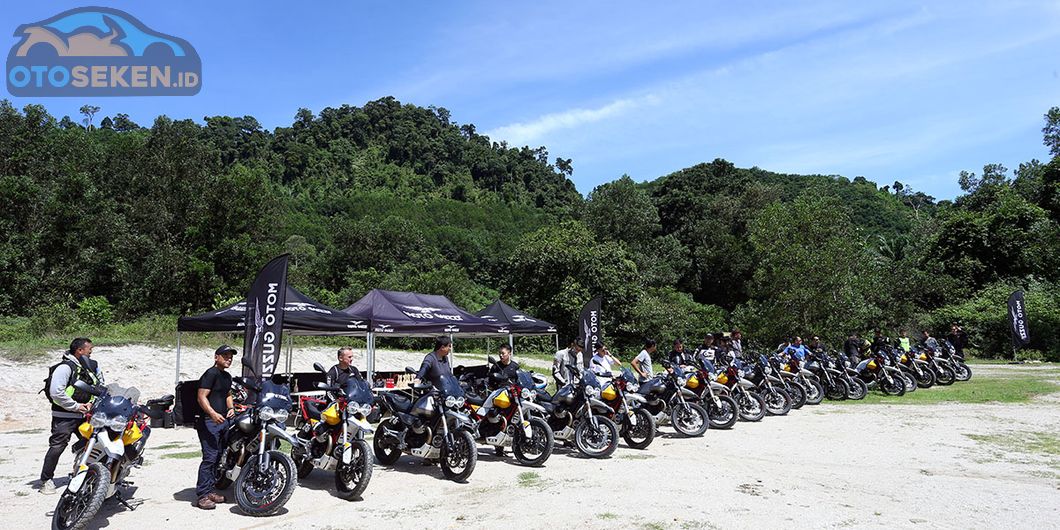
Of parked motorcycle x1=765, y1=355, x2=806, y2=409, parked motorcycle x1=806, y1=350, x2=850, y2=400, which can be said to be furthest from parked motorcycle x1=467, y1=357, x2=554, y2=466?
parked motorcycle x1=806, y1=350, x2=850, y2=400

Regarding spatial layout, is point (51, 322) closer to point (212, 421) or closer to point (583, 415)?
point (212, 421)

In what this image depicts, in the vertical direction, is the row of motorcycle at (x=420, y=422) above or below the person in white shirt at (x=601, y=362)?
below

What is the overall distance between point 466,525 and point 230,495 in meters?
2.37

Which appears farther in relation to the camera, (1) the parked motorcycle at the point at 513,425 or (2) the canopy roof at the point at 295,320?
(2) the canopy roof at the point at 295,320

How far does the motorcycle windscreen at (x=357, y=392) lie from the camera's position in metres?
6.17

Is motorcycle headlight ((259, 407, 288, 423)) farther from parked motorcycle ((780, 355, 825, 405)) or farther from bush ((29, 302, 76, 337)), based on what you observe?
bush ((29, 302, 76, 337))

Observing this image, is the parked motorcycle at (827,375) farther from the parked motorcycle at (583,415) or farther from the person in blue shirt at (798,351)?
the parked motorcycle at (583,415)

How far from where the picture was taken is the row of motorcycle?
5.29 metres

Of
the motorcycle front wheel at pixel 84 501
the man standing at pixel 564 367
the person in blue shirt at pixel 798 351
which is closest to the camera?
the motorcycle front wheel at pixel 84 501

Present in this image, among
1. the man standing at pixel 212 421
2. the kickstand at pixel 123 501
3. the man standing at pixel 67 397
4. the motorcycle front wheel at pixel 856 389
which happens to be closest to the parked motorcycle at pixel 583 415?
the man standing at pixel 212 421

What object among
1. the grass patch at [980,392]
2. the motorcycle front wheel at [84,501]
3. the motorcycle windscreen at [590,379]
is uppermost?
the motorcycle windscreen at [590,379]

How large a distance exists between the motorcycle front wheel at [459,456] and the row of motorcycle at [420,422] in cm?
1

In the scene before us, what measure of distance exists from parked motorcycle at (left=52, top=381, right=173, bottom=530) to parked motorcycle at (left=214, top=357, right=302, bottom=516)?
0.69m

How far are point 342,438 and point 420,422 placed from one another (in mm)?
1098
